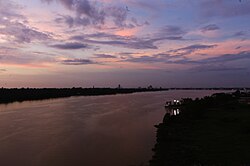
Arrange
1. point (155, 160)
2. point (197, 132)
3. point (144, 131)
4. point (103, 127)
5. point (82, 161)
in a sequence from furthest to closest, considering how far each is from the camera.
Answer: point (103, 127) < point (144, 131) < point (197, 132) < point (82, 161) < point (155, 160)

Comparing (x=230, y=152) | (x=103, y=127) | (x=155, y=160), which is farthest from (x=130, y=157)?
(x=103, y=127)

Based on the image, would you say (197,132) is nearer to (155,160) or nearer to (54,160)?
(155,160)

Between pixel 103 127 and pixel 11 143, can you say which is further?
pixel 103 127

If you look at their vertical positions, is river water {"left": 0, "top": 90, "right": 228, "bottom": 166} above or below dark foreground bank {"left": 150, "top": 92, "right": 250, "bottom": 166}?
below

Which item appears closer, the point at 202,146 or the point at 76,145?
the point at 202,146

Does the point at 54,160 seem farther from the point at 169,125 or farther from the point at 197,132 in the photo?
the point at 169,125

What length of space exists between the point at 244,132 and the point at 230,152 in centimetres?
633

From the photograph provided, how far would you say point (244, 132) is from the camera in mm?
23266

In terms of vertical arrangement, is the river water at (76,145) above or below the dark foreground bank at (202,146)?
below

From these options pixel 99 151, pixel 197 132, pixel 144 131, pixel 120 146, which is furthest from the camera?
pixel 144 131

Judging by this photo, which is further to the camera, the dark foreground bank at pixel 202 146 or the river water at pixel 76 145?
the river water at pixel 76 145

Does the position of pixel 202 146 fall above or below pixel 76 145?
above

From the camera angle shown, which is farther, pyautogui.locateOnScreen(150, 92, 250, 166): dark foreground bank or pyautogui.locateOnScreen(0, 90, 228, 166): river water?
pyautogui.locateOnScreen(0, 90, 228, 166): river water

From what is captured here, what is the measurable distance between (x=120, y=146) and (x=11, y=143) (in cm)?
782
